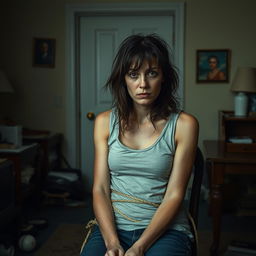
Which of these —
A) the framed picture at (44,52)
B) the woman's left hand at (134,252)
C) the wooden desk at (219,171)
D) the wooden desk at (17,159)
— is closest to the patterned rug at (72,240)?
the wooden desk at (219,171)

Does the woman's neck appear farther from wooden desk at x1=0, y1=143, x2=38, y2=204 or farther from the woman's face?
wooden desk at x1=0, y1=143, x2=38, y2=204

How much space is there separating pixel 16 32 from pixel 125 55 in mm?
2881

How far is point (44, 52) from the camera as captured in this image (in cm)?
397

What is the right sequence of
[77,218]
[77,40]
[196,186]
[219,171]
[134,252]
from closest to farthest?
[134,252] < [196,186] < [219,171] < [77,218] < [77,40]

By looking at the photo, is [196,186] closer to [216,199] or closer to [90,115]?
[216,199]

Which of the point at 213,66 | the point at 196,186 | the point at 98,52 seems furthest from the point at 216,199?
the point at 98,52

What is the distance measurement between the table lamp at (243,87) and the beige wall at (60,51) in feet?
0.81

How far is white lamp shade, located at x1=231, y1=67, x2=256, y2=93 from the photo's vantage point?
137 inches

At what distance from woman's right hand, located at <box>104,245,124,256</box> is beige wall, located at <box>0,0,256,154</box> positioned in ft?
8.92

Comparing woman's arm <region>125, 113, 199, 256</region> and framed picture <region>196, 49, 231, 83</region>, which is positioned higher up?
framed picture <region>196, 49, 231, 83</region>

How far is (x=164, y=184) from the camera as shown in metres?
1.43

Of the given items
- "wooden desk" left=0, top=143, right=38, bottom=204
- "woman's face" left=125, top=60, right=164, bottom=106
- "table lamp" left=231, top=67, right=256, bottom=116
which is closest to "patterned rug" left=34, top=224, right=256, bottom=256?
"wooden desk" left=0, top=143, right=38, bottom=204

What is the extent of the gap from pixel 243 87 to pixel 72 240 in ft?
6.43

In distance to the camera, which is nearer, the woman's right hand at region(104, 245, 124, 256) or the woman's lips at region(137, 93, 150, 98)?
the woman's right hand at region(104, 245, 124, 256)
